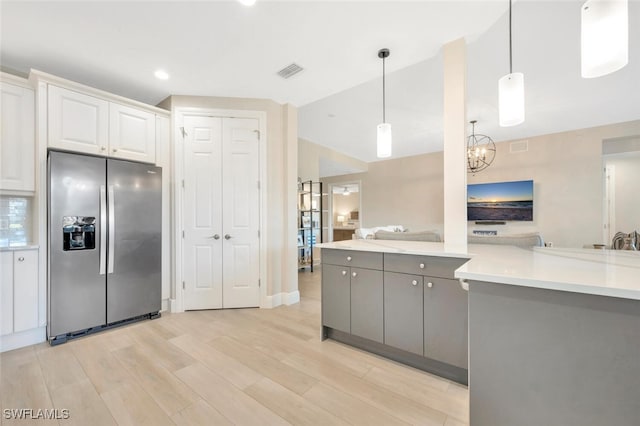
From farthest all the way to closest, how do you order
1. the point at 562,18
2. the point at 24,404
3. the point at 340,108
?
the point at 340,108 → the point at 562,18 → the point at 24,404

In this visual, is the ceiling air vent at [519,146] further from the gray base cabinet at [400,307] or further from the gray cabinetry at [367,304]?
the gray cabinetry at [367,304]

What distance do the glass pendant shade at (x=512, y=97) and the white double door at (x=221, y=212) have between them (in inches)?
104

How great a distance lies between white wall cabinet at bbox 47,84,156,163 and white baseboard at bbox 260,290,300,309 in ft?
7.41

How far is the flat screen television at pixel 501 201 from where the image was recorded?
550 cm

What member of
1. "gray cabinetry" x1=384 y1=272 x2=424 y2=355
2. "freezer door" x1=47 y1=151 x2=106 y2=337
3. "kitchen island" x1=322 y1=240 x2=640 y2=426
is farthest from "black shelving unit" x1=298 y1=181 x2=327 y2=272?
"kitchen island" x1=322 y1=240 x2=640 y2=426

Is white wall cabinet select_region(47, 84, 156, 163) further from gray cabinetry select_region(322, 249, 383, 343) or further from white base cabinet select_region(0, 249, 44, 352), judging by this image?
gray cabinetry select_region(322, 249, 383, 343)

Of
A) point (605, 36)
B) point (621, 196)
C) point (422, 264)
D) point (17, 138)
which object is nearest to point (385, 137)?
point (422, 264)

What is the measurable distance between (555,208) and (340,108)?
4.96 metres

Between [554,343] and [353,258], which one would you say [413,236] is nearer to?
[353,258]

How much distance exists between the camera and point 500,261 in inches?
55.5

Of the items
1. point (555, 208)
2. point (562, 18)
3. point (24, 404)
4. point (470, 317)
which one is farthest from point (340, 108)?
point (555, 208)

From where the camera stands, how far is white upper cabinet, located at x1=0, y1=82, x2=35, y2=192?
2.26m

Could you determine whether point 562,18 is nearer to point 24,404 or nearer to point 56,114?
point 56,114

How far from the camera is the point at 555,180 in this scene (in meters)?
5.25
